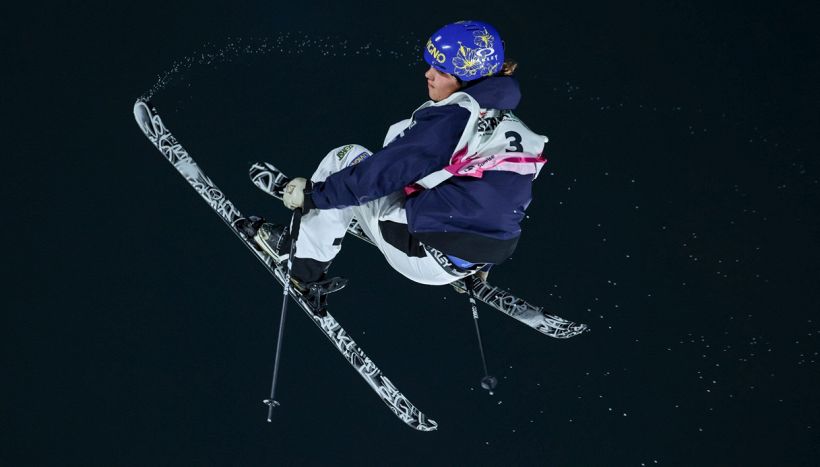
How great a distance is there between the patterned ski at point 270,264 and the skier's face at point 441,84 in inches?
46.8

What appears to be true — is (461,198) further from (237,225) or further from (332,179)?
(237,225)

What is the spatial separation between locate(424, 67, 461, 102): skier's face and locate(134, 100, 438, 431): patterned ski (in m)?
1.19

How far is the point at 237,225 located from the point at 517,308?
1.30 m

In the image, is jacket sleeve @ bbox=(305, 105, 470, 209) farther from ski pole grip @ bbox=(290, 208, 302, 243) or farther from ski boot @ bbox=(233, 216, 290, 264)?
ski boot @ bbox=(233, 216, 290, 264)

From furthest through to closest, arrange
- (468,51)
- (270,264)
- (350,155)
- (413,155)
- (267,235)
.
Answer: (270,264) → (267,235) → (350,155) → (468,51) → (413,155)

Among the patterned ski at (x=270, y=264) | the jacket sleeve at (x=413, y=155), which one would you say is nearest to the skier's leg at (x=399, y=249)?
the jacket sleeve at (x=413, y=155)

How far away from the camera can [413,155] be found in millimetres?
2510

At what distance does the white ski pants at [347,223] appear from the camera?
9.75 ft

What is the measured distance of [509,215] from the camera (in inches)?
108

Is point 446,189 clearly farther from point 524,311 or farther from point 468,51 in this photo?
point 524,311

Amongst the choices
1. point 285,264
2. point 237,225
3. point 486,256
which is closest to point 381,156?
point 486,256

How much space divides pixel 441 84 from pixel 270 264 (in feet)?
4.12

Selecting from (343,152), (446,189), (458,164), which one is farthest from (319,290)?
(458,164)

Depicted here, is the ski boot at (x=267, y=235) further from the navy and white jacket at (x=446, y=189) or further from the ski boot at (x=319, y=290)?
the navy and white jacket at (x=446, y=189)
